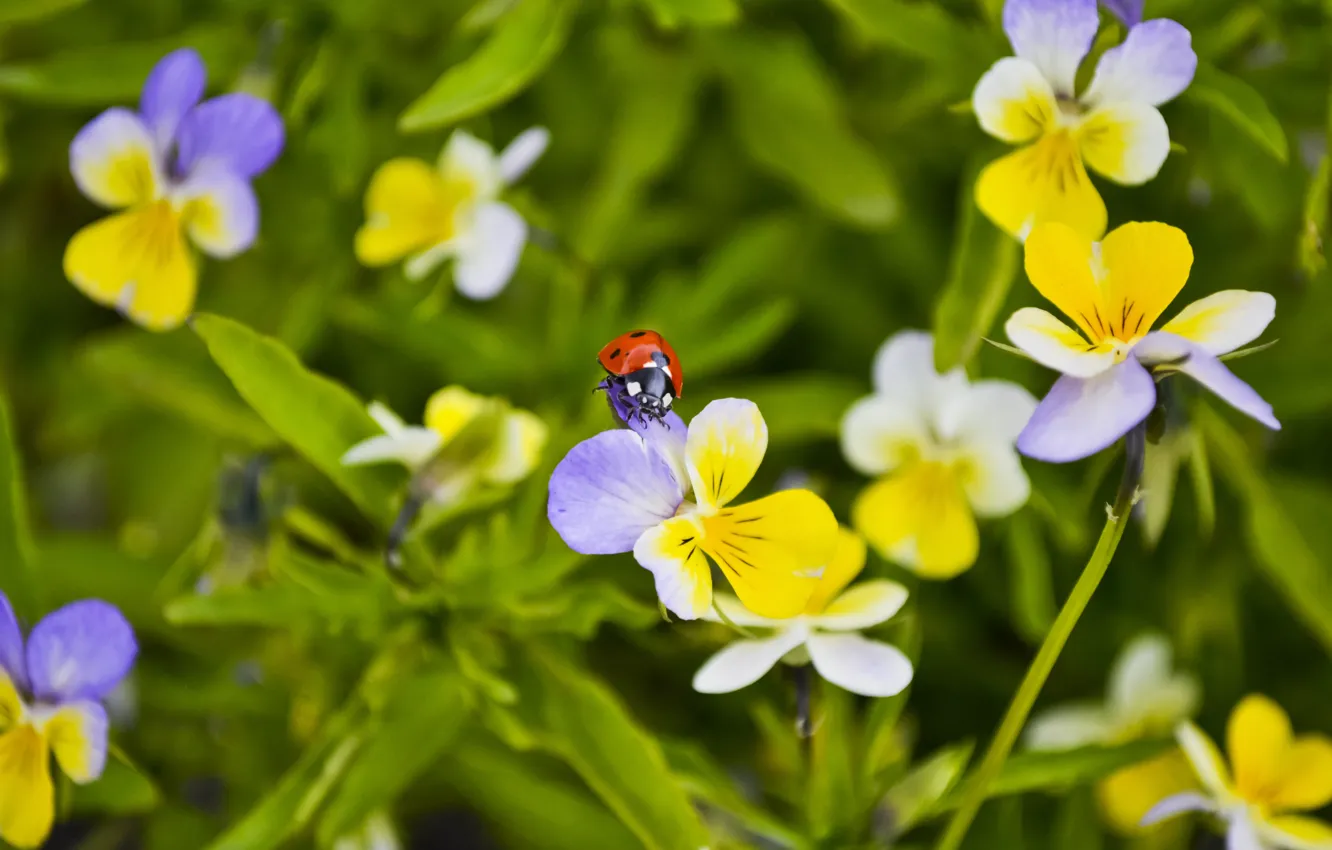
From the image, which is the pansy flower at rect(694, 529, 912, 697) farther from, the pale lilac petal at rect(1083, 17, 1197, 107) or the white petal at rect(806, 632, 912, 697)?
the pale lilac petal at rect(1083, 17, 1197, 107)

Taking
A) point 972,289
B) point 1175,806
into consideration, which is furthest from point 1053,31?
point 1175,806

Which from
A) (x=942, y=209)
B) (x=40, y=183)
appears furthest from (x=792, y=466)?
(x=40, y=183)

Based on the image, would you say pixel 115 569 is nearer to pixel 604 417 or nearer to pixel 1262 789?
pixel 604 417

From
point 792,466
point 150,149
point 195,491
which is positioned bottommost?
point 195,491

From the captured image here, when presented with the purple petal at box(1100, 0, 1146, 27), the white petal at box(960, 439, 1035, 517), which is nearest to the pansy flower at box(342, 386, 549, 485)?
the white petal at box(960, 439, 1035, 517)

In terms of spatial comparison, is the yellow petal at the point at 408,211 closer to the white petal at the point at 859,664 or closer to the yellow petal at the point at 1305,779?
the white petal at the point at 859,664

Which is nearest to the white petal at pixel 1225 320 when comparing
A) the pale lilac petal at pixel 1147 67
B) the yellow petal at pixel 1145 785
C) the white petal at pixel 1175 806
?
the pale lilac petal at pixel 1147 67
